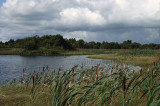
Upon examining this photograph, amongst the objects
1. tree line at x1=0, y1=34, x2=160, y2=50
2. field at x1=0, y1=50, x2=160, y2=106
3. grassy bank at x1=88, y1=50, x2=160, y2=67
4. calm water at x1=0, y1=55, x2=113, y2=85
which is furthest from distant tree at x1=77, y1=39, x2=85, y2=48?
field at x1=0, y1=50, x2=160, y2=106

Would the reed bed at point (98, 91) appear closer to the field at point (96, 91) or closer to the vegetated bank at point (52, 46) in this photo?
the field at point (96, 91)

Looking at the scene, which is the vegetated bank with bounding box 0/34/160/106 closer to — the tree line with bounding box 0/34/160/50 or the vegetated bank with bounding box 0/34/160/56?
the vegetated bank with bounding box 0/34/160/56

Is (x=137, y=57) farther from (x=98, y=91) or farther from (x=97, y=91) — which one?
(x=97, y=91)

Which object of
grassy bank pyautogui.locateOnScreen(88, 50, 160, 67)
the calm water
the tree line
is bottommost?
the calm water

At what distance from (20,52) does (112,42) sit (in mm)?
73370

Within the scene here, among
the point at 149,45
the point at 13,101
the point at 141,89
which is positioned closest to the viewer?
the point at 13,101

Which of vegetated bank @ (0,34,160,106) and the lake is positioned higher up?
vegetated bank @ (0,34,160,106)

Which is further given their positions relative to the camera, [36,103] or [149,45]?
[149,45]

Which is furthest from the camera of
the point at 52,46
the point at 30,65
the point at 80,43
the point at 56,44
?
the point at 80,43

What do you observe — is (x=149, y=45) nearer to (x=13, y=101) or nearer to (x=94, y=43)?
(x=94, y=43)

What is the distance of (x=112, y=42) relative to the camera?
127 m

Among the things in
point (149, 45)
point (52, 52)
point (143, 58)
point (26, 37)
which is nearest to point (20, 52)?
point (52, 52)

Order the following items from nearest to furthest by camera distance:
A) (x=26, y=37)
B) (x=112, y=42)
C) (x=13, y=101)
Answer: (x=13, y=101) < (x=26, y=37) < (x=112, y=42)

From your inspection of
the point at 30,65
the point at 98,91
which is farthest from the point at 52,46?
the point at 98,91
